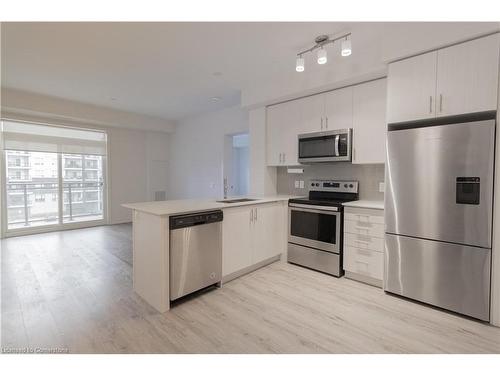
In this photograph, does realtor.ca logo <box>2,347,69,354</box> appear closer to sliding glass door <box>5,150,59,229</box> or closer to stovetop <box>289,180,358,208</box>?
stovetop <box>289,180,358,208</box>

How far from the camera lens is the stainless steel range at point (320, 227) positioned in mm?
2979

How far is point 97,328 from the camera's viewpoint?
6.51 feet

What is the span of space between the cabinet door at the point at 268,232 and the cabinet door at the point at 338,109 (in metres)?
1.30

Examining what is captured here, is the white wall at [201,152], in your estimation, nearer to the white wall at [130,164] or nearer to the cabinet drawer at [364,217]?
the white wall at [130,164]

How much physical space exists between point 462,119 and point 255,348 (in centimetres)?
277

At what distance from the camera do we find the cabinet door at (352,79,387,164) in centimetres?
287

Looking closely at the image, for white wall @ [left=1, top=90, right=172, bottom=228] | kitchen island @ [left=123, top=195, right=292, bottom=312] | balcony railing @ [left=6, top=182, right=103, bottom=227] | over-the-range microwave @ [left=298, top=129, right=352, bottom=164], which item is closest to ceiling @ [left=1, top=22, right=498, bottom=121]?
white wall @ [left=1, top=90, right=172, bottom=228]

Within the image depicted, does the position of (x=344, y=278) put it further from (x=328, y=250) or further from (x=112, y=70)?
(x=112, y=70)

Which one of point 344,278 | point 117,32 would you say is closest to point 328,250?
point 344,278

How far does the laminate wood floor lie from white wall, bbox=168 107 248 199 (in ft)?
9.85

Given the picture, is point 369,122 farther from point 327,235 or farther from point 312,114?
point 327,235

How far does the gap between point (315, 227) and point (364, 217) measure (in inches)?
24.0

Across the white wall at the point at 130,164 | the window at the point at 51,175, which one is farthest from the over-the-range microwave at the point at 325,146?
the window at the point at 51,175

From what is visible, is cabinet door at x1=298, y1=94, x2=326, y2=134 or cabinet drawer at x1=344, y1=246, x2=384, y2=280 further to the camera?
cabinet door at x1=298, y1=94, x2=326, y2=134
